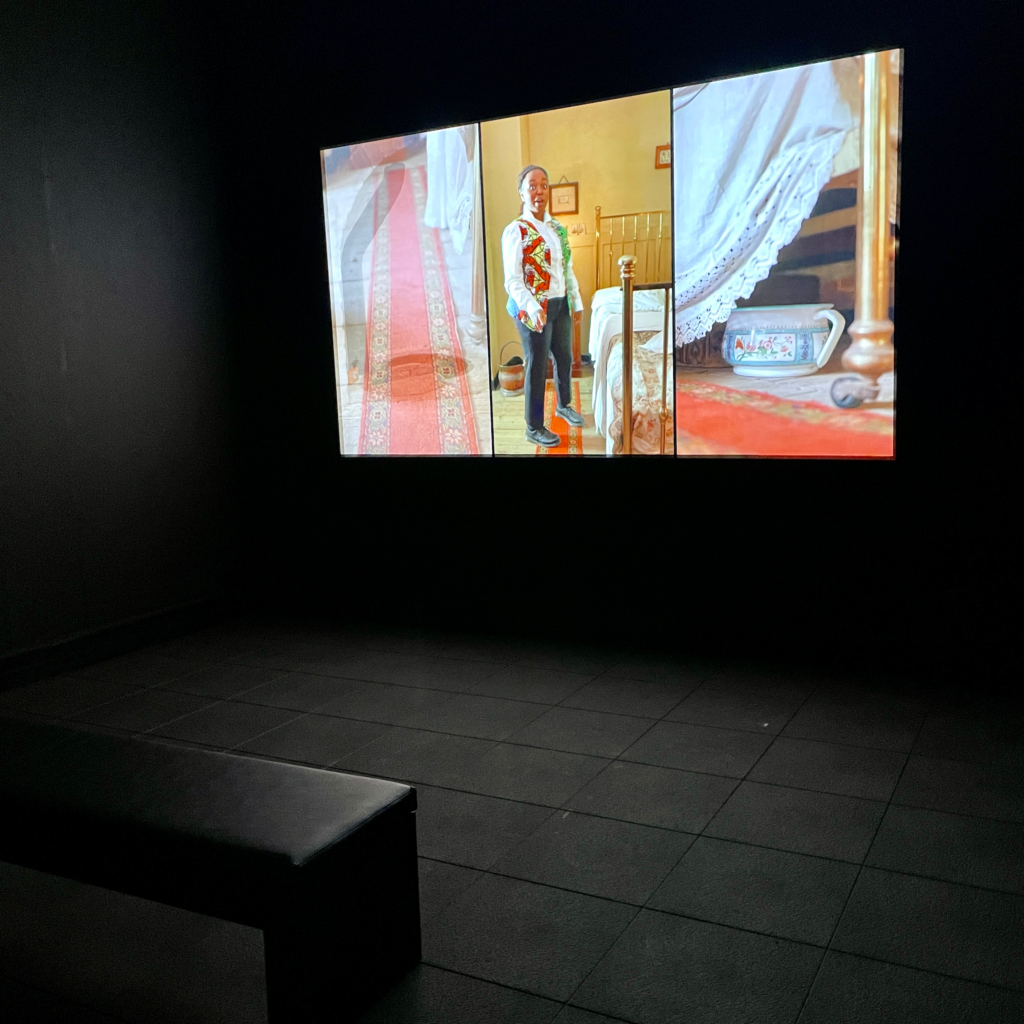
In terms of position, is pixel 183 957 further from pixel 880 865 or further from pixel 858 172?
pixel 858 172

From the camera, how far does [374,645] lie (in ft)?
15.8

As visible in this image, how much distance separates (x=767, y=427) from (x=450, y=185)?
1.93 m

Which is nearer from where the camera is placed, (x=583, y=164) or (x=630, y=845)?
(x=630, y=845)

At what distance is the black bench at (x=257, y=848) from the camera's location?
181cm

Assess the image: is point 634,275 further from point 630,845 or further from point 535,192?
point 630,845

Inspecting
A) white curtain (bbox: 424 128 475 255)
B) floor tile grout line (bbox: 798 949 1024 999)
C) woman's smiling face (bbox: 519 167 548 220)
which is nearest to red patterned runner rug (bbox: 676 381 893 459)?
woman's smiling face (bbox: 519 167 548 220)

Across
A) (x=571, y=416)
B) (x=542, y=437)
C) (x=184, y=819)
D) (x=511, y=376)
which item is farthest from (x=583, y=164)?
(x=184, y=819)

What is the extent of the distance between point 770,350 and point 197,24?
349cm

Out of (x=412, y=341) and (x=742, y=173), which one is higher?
(x=742, y=173)

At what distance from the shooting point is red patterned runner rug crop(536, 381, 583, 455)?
4585mm

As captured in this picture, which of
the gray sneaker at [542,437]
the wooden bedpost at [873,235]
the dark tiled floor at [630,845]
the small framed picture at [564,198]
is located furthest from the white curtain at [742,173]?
the dark tiled floor at [630,845]

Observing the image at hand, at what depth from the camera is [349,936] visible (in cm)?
195

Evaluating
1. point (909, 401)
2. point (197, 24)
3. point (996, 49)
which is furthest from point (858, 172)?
point (197, 24)

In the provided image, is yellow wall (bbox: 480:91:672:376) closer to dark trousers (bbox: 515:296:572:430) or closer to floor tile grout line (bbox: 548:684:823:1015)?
dark trousers (bbox: 515:296:572:430)
